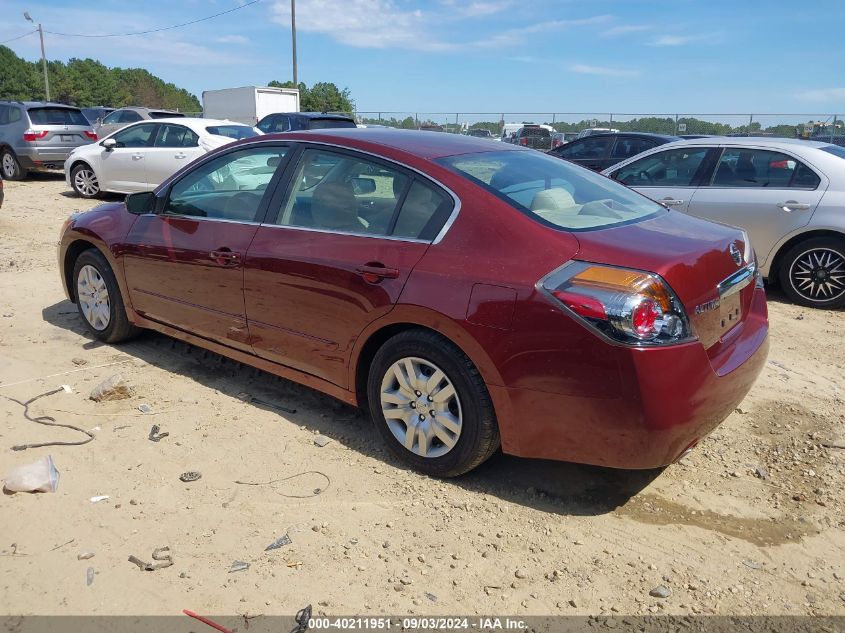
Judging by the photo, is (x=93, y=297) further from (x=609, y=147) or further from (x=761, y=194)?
(x=609, y=147)

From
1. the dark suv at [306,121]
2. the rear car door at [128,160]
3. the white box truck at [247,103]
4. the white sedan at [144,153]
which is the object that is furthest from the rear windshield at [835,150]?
the white box truck at [247,103]

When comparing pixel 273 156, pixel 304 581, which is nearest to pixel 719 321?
pixel 304 581

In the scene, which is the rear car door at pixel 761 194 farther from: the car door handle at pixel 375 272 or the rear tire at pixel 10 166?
the rear tire at pixel 10 166

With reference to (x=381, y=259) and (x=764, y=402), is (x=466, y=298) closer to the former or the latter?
(x=381, y=259)

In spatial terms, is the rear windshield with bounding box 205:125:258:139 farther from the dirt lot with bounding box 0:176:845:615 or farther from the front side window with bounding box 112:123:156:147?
the dirt lot with bounding box 0:176:845:615

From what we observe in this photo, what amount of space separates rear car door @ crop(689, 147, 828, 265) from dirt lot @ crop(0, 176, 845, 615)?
2823 mm

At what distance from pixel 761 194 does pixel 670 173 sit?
1.03 metres

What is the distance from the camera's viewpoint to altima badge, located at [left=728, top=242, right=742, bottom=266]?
11.0 ft

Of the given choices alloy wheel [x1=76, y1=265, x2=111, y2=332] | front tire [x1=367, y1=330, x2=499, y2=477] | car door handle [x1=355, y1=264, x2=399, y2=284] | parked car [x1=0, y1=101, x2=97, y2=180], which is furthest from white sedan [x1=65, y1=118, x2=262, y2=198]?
front tire [x1=367, y1=330, x2=499, y2=477]

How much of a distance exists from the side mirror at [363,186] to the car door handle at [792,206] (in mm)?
4967

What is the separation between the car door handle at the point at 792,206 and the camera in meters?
6.75

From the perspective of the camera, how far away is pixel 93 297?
5.27 meters

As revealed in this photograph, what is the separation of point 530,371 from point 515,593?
887 millimetres

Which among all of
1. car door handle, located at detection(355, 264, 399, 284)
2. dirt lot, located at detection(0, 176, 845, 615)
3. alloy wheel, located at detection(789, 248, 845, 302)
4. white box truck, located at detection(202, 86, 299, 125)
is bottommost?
dirt lot, located at detection(0, 176, 845, 615)
